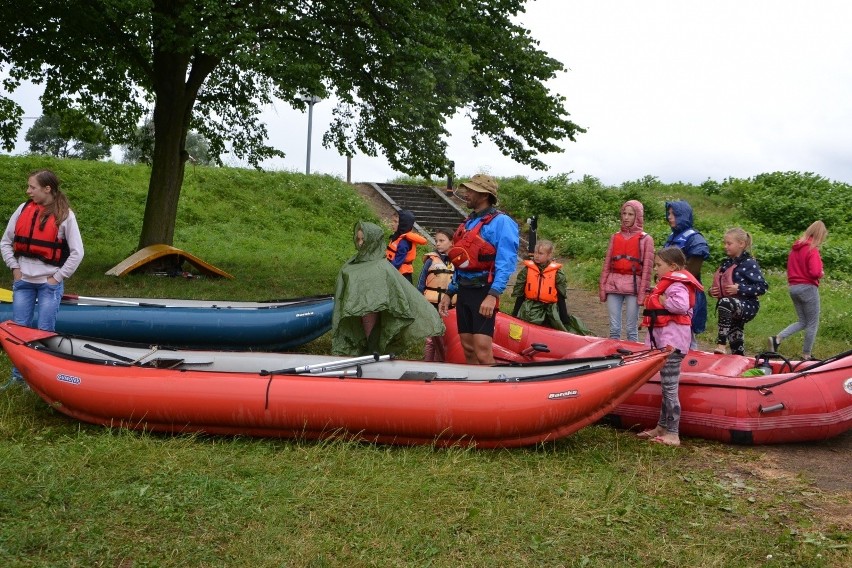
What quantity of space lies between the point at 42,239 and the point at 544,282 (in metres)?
4.18

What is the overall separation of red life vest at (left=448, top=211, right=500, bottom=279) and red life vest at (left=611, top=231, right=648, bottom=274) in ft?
6.25

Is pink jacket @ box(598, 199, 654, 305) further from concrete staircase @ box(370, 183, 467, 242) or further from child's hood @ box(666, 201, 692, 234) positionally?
concrete staircase @ box(370, 183, 467, 242)

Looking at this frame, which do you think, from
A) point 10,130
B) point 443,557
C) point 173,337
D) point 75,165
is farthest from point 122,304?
point 75,165

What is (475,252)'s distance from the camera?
224 inches

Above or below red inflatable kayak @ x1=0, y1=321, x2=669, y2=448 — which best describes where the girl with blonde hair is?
above

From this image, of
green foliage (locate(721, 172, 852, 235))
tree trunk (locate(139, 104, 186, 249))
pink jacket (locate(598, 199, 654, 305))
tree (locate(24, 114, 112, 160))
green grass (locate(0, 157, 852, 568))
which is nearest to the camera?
green grass (locate(0, 157, 852, 568))

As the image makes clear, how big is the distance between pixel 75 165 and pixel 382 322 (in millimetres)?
15460

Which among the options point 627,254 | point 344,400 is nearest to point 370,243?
point 344,400

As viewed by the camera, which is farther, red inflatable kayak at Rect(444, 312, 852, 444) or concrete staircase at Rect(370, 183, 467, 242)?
concrete staircase at Rect(370, 183, 467, 242)

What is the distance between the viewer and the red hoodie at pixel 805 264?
25.1 ft

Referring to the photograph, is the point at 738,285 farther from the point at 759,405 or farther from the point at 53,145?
the point at 53,145

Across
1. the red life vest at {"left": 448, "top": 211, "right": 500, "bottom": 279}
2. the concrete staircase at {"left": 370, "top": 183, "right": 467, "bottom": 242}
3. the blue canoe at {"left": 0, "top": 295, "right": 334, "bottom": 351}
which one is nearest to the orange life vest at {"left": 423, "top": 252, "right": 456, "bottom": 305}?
the blue canoe at {"left": 0, "top": 295, "right": 334, "bottom": 351}

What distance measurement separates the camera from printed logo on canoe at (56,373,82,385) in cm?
525

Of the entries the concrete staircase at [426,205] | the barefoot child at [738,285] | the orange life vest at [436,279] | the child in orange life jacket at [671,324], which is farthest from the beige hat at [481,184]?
the concrete staircase at [426,205]
